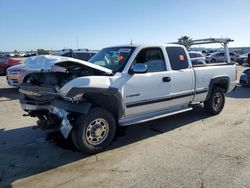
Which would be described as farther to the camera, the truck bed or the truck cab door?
the truck bed

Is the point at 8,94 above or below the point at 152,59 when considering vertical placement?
below

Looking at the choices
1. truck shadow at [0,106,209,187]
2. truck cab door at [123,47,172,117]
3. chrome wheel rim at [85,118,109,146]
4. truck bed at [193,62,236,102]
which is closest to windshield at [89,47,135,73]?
truck cab door at [123,47,172,117]

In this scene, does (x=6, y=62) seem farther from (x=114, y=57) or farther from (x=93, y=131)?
(x=93, y=131)

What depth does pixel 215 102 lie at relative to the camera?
25.3 ft

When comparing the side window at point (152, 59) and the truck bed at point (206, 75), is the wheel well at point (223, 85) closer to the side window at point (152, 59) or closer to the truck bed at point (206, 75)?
the truck bed at point (206, 75)

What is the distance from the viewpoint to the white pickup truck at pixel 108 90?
4.74 metres

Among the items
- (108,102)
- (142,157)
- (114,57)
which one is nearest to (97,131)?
(108,102)

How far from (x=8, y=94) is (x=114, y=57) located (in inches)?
279

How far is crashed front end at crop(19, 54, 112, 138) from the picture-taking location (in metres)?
4.66

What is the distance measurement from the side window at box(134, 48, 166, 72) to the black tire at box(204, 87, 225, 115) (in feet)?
6.95

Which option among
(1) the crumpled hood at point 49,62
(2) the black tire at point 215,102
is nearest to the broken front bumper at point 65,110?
(1) the crumpled hood at point 49,62

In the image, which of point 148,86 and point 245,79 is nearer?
point 148,86

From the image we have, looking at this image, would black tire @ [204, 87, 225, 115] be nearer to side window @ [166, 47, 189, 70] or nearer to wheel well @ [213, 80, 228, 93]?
wheel well @ [213, 80, 228, 93]

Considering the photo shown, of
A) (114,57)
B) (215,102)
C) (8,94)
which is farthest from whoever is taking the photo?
(8,94)
